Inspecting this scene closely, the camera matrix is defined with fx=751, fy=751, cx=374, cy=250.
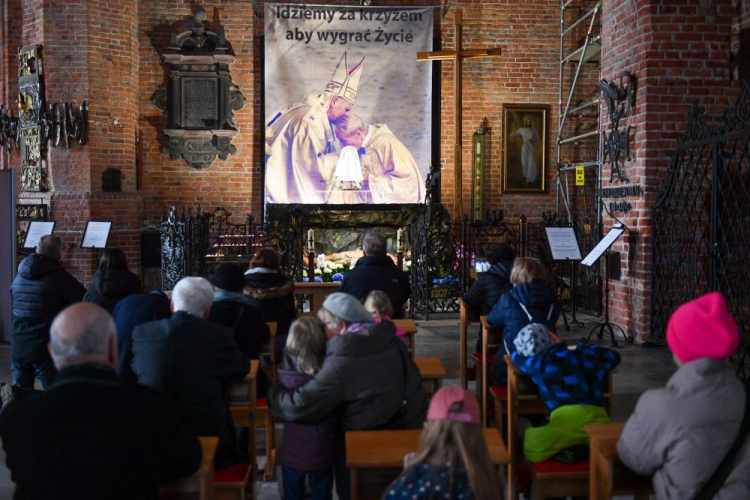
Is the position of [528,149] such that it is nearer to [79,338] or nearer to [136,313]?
[136,313]

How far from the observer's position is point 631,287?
8.84m

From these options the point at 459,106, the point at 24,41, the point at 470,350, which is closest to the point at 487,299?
Answer: the point at 470,350

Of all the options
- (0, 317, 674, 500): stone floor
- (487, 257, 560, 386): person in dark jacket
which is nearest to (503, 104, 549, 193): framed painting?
(0, 317, 674, 500): stone floor

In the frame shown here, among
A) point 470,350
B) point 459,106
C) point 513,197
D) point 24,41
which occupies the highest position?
point 24,41

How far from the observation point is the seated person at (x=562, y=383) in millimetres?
3689

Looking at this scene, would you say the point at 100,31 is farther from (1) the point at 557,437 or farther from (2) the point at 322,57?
(1) the point at 557,437

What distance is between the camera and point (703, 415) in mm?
2797

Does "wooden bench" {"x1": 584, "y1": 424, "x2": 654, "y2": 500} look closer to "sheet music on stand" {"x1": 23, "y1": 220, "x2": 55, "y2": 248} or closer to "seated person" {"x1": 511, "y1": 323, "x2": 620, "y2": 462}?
"seated person" {"x1": 511, "y1": 323, "x2": 620, "y2": 462}

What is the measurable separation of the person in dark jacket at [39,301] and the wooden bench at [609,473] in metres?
4.31

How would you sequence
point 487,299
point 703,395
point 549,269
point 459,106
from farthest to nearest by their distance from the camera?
1. point 459,106
2. point 549,269
3. point 487,299
4. point 703,395

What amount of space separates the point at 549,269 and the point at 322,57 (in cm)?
558

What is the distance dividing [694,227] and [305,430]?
5809 mm

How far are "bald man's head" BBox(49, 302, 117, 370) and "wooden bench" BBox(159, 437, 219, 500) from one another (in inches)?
25.8

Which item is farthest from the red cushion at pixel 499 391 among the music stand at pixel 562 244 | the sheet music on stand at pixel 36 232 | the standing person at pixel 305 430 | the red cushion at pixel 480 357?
the sheet music on stand at pixel 36 232
